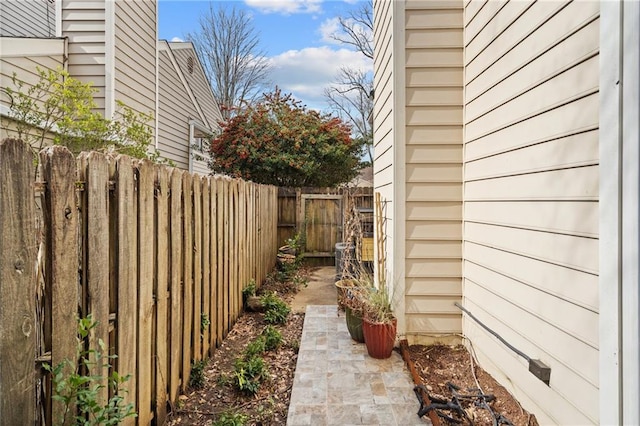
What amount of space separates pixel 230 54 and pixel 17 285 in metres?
18.0

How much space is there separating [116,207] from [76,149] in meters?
3.35

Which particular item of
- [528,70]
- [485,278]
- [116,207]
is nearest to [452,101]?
[528,70]

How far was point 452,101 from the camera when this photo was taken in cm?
315

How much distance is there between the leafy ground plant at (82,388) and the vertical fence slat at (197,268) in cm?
117

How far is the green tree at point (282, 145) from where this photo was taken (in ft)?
28.5

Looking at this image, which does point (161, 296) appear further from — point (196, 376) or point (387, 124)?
point (387, 124)

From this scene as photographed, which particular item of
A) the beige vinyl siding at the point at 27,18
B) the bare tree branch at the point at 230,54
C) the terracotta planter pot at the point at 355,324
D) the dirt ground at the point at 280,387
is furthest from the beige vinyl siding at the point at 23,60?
the bare tree branch at the point at 230,54

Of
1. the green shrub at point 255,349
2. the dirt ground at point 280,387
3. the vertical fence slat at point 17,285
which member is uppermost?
the vertical fence slat at point 17,285

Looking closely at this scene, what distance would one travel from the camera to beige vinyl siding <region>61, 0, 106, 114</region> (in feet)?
17.7

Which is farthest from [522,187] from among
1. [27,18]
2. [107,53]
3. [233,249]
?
[27,18]

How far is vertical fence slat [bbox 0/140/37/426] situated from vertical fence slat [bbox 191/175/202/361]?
60.4 inches

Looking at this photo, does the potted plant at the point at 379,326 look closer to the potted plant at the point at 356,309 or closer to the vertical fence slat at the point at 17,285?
the potted plant at the point at 356,309

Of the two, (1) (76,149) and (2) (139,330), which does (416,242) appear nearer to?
(2) (139,330)

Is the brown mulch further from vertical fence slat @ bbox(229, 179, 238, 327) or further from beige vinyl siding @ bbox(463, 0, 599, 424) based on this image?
vertical fence slat @ bbox(229, 179, 238, 327)
